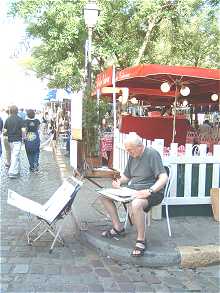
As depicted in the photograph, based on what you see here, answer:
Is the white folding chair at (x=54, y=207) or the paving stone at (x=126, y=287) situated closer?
the paving stone at (x=126, y=287)

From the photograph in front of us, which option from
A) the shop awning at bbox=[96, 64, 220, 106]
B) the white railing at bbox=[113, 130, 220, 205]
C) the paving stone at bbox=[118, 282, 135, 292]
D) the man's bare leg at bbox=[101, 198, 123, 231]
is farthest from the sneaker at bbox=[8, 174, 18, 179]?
the paving stone at bbox=[118, 282, 135, 292]

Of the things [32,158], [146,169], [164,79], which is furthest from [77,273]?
[32,158]

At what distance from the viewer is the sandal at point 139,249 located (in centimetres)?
563

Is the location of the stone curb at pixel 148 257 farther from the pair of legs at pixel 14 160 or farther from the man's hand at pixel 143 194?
the pair of legs at pixel 14 160

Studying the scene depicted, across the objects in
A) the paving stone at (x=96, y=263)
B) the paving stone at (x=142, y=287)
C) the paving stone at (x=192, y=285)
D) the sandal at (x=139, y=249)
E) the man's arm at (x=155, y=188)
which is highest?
the man's arm at (x=155, y=188)

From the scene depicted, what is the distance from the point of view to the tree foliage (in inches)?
705

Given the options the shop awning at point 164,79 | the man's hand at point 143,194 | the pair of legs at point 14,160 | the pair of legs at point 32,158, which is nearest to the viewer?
the man's hand at point 143,194

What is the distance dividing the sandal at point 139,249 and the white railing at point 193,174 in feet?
5.63

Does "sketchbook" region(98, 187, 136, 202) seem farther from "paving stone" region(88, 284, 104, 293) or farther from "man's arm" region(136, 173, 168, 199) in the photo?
"paving stone" region(88, 284, 104, 293)

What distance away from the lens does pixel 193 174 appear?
24.5ft

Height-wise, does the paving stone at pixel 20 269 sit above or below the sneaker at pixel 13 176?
below

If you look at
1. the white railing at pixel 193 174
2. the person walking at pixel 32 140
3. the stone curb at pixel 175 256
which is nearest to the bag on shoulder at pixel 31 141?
the person walking at pixel 32 140

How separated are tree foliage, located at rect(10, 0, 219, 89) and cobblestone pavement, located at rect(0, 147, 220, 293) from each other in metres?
12.0

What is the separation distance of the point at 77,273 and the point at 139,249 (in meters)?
0.76
